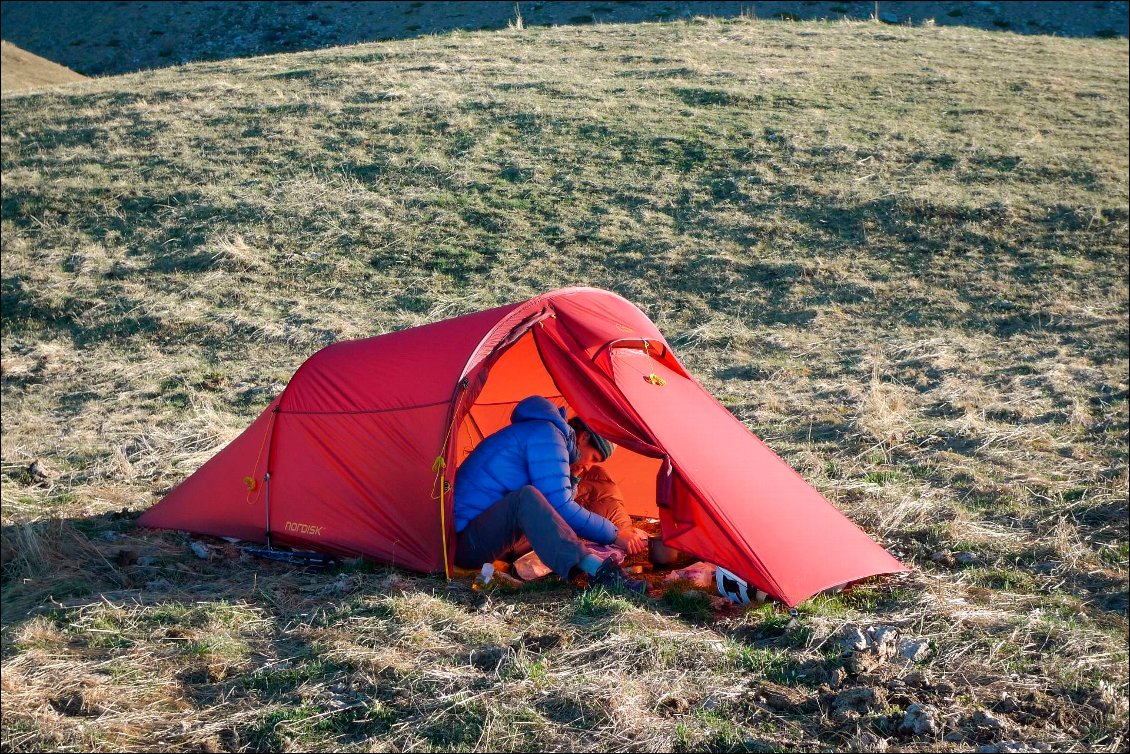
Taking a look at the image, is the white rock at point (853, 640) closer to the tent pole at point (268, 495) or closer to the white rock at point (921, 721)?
the white rock at point (921, 721)

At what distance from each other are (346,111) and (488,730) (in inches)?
616

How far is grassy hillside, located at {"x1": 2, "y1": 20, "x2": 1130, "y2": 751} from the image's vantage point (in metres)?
4.45

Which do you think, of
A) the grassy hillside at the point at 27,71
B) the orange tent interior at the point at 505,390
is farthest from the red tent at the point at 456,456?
the grassy hillside at the point at 27,71

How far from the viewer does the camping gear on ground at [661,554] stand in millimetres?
6164

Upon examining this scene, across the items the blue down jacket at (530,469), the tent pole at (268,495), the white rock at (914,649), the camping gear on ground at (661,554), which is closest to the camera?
the white rock at (914,649)

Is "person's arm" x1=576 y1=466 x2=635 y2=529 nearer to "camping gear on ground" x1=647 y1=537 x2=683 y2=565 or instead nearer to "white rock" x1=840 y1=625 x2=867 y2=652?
"camping gear on ground" x1=647 y1=537 x2=683 y2=565

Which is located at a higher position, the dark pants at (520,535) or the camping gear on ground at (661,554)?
the dark pants at (520,535)

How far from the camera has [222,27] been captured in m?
35.4

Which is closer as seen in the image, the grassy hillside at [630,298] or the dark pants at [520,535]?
the grassy hillside at [630,298]

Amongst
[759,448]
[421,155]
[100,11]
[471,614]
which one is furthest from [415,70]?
[100,11]

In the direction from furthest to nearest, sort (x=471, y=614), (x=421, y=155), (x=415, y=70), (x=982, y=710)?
(x=415, y=70) < (x=421, y=155) < (x=471, y=614) < (x=982, y=710)

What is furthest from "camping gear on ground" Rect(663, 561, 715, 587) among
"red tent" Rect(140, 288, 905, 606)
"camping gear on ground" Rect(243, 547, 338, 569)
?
"camping gear on ground" Rect(243, 547, 338, 569)

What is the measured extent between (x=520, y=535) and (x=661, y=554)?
2.84 feet

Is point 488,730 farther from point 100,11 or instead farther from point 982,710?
point 100,11
